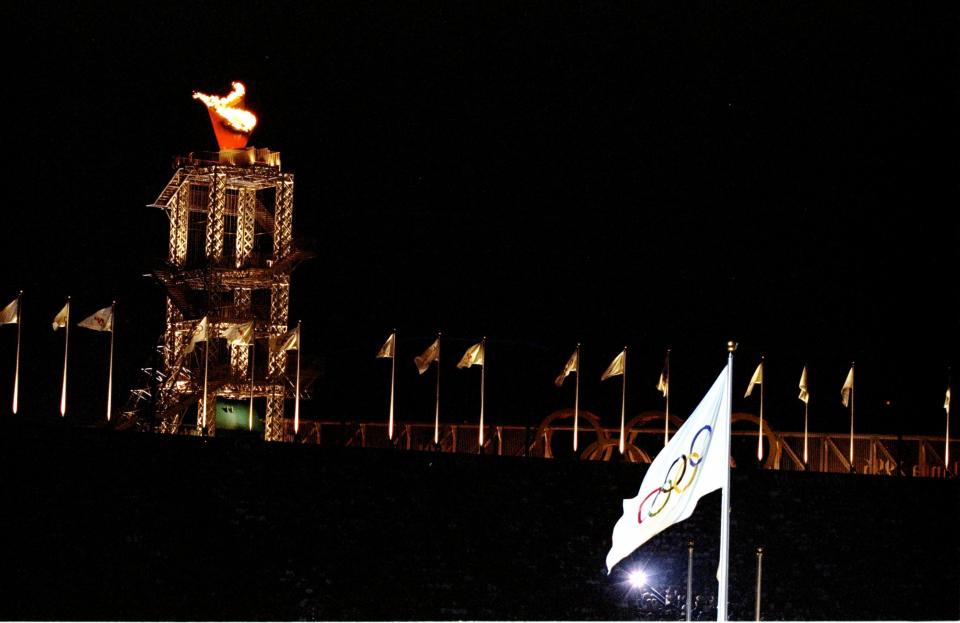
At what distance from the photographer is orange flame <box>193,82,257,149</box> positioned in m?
38.3

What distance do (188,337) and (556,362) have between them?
13.4 m

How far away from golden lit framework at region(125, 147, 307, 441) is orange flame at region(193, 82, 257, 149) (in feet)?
1.52

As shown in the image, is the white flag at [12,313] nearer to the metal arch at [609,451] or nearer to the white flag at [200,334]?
the white flag at [200,334]

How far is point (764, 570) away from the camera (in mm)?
30266

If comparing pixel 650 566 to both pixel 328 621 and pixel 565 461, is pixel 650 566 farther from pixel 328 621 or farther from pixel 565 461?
pixel 328 621

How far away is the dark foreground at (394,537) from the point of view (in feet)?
84.1

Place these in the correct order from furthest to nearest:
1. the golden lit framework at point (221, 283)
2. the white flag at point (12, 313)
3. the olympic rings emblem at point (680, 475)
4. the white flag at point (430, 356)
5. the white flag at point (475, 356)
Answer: the golden lit framework at point (221, 283) < the white flag at point (475, 356) < the white flag at point (430, 356) < the white flag at point (12, 313) < the olympic rings emblem at point (680, 475)

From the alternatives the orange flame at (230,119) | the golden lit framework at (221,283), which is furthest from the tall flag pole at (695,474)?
the orange flame at (230,119)

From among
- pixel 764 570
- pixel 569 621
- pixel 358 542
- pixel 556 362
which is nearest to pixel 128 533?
pixel 358 542

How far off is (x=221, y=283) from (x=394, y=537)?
11.9 metres

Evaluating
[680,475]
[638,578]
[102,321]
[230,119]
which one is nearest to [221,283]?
[230,119]

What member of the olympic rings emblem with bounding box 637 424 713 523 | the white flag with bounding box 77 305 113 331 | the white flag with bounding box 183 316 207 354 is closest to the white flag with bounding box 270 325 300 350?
the white flag with bounding box 183 316 207 354

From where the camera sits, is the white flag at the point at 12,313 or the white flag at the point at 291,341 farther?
the white flag at the point at 291,341

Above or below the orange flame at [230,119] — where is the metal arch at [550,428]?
below
